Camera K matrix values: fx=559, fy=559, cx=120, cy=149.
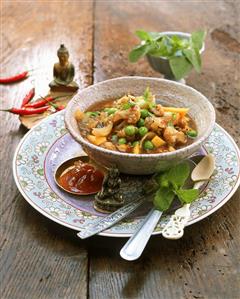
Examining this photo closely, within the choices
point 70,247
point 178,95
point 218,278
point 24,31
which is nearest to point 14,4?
point 24,31

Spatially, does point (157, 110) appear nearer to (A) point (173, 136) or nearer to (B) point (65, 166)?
(A) point (173, 136)

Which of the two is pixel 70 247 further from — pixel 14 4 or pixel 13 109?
pixel 14 4

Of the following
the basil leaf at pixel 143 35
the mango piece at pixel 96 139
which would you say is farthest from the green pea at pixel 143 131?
the basil leaf at pixel 143 35

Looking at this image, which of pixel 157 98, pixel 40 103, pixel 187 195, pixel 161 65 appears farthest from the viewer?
pixel 161 65

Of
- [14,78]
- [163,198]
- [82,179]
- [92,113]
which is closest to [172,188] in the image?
[163,198]

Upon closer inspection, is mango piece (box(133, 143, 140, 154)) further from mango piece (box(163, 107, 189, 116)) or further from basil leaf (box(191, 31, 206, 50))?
basil leaf (box(191, 31, 206, 50))

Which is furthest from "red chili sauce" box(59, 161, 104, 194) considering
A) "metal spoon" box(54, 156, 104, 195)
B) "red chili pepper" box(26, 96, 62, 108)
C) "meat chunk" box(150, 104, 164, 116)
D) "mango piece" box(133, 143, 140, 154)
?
"red chili pepper" box(26, 96, 62, 108)
